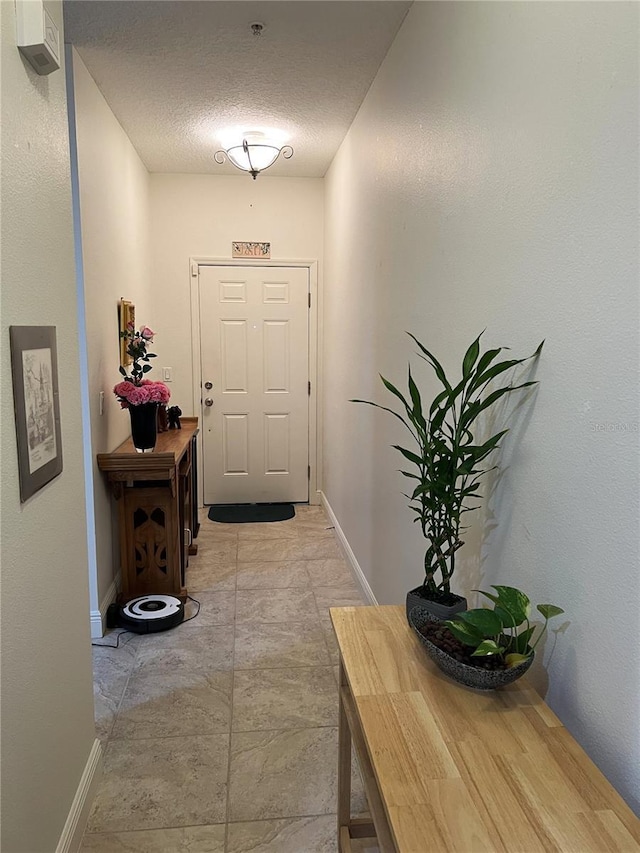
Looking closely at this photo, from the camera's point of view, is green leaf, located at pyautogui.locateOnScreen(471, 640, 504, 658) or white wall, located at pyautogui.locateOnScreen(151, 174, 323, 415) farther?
white wall, located at pyautogui.locateOnScreen(151, 174, 323, 415)

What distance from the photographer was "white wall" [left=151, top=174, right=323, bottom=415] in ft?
15.1

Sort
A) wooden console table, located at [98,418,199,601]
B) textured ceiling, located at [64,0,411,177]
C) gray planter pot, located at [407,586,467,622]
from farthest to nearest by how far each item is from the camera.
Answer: wooden console table, located at [98,418,199,601] < textured ceiling, located at [64,0,411,177] < gray planter pot, located at [407,586,467,622]

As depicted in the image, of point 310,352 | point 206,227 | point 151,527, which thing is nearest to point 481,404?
point 151,527

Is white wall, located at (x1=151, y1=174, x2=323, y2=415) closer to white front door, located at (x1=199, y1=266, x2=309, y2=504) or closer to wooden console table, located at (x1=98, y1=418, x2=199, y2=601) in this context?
white front door, located at (x1=199, y1=266, x2=309, y2=504)

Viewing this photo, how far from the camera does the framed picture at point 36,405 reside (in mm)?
1281

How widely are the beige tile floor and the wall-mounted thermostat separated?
6.71 ft

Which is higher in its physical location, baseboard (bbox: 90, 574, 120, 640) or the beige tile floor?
baseboard (bbox: 90, 574, 120, 640)

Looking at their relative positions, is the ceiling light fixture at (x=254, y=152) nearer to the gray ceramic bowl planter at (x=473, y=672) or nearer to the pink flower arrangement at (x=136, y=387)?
the pink flower arrangement at (x=136, y=387)

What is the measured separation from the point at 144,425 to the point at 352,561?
4.84 ft

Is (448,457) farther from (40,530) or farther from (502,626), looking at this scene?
(40,530)

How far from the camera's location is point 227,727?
7.32 ft

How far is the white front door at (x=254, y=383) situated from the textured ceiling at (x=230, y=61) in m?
1.23

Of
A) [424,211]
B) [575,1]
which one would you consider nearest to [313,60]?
[424,211]

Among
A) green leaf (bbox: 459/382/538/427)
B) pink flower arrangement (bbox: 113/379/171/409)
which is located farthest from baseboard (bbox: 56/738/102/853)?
pink flower arrangement (bbox: 113/379/171/409)
